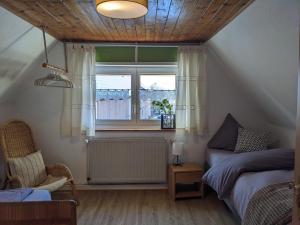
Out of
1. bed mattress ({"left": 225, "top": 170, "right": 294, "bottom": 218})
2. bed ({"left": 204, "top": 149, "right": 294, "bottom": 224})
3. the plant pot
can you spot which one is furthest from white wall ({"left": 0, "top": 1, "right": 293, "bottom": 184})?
bed mattress ({"left": 225, "top": 170, "right": 294, "bottom": 218})

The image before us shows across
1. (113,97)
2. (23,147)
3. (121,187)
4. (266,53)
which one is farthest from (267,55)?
(23,147)

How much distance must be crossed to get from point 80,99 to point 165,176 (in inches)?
63.2

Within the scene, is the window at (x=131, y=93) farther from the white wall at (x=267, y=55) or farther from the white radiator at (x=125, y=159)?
the white wall at (x=267, y=55)

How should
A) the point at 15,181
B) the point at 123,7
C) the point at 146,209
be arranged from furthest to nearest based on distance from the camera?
1. the point at 146,209
2. the point at 15,181
3. the point at 123,7

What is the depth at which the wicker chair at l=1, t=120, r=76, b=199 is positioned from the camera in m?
3.22

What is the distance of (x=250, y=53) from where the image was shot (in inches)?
109

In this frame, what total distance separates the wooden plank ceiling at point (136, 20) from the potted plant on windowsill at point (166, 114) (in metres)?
0.90

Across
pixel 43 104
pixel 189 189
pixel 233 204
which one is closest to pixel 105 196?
pixel 189 189

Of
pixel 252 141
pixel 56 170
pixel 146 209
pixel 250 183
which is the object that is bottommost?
pixel 146 209

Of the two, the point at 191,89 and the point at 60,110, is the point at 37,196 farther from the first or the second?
the point at 191,89

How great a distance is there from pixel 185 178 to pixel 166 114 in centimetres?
97

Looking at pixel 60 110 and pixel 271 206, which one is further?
pixel 60 110

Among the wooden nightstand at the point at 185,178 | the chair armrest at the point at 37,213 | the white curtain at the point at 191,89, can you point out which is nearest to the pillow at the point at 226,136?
the white curtain at the point at 191,89

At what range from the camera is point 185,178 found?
358cm
